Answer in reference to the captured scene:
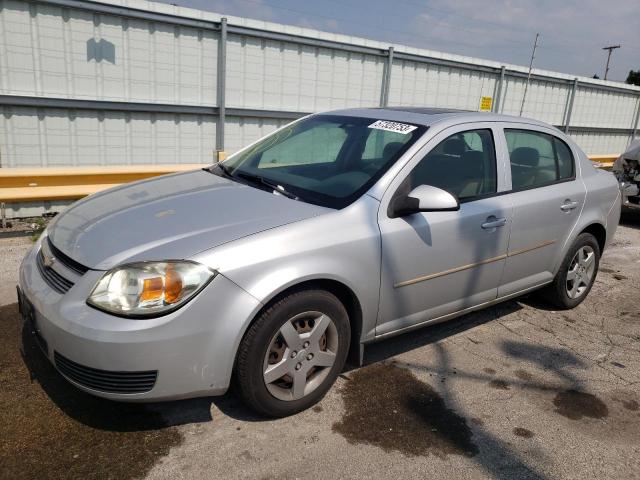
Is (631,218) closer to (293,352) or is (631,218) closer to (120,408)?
(293,352)

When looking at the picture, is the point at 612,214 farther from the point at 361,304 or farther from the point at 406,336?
the point at 361,304

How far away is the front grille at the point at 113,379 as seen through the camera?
8.00 ft

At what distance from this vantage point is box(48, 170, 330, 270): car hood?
2.59m

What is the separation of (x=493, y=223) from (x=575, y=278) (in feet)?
4.97

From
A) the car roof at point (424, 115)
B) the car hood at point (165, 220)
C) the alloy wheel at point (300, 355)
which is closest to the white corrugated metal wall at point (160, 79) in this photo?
the car hood at point (165, 220)

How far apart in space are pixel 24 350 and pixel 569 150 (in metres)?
4.30

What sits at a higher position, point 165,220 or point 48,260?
point 165,220

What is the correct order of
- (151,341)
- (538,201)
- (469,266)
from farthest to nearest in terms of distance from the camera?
(538,201)
(469,266)
(151,341)

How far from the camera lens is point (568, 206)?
4.28m

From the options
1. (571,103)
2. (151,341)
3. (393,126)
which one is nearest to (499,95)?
(571,103)

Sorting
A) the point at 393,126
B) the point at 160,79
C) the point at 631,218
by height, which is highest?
the point at 160,79

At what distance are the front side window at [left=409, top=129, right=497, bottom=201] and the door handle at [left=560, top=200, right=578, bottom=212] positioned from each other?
0.82 meters

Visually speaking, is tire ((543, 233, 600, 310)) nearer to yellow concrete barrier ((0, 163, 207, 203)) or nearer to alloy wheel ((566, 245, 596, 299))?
alloy wheel ((566, 245, 596, 299))

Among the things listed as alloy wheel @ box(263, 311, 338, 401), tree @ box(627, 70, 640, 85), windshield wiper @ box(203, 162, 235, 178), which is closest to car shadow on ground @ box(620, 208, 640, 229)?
windshield wiper @ box(203, 162, 235, 178)
